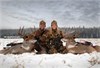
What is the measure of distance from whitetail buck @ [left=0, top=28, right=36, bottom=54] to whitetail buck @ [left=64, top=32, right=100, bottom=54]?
31 centimetres

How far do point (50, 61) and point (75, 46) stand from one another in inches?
10.6

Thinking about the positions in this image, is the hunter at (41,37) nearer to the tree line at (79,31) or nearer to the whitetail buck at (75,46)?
the tree line at (79,31)

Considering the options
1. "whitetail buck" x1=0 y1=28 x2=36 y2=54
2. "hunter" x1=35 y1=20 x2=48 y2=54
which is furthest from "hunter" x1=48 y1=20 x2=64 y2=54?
"whitetail buck" x1=0 y1=28 x2=36 y2=54

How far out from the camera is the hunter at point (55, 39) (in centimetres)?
246

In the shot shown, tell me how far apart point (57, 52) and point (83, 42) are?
0.85 ft

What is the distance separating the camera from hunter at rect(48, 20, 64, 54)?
246cm

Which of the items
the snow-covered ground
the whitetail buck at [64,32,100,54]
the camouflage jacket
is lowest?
the snow-covered ground

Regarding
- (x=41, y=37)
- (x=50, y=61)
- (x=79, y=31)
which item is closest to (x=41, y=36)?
(x=41, y=37)

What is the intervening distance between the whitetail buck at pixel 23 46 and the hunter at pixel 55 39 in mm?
162

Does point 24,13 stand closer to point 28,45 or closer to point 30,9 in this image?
point 30,9

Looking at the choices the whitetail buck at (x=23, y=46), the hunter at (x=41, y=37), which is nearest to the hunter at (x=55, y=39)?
the hunter at (x=41, y=37)

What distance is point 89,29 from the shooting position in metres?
2.50

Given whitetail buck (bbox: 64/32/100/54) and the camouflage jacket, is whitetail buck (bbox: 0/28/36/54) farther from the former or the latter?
whitetail buck (bbox: 64/32/100/54)

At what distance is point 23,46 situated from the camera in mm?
2479
